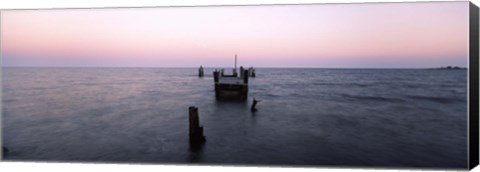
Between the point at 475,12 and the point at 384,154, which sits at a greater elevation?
Result: the point at 475,12

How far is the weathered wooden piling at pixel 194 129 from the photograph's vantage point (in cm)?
710

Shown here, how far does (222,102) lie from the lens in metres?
14.8

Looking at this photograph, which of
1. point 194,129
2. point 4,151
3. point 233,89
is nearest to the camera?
point 4,151

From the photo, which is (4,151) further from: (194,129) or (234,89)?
(234,89)

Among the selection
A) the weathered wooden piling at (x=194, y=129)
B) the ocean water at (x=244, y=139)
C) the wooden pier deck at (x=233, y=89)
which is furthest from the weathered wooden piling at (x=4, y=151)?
the wooden pier deck at (x=233, y=89)

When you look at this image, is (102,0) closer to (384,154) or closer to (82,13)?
(82,13)

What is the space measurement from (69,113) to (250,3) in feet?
28.8

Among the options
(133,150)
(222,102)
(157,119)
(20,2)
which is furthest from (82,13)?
(222,102)

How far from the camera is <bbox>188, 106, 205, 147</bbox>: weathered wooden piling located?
7102 millimetres

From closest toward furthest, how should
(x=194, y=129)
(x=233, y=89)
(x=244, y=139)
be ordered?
(x=194, y=129) < (x=244, y=139) < (x=233, y=89)

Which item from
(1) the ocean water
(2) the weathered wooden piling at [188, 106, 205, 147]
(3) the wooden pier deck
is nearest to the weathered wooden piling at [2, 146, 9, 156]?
(1) the ocean water

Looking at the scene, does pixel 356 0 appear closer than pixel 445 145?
Yes

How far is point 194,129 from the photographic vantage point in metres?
7.31

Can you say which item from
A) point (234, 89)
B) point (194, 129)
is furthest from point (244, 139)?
point (234, 89)
